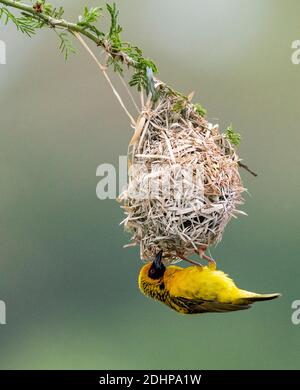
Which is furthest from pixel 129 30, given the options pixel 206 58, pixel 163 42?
pixel 206 58

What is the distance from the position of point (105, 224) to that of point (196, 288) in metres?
4.23

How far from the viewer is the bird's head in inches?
144

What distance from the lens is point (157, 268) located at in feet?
12.1

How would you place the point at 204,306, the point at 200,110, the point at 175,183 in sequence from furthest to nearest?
the point at 204,306, the point at 200,110, the point at 175,183

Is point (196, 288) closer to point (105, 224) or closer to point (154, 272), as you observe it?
point (154, 272)

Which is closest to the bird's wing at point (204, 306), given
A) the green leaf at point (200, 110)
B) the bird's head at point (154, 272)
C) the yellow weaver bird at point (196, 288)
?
the yellow weaver bird at point (196, 288)

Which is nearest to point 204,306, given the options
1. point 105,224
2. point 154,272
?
point 154,272

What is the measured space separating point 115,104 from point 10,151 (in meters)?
1.16

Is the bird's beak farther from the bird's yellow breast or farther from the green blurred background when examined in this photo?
the green blurred background

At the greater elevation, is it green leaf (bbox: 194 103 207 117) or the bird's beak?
green leaf (bbox: 194 103 207 117)

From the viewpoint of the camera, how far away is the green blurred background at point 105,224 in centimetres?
788

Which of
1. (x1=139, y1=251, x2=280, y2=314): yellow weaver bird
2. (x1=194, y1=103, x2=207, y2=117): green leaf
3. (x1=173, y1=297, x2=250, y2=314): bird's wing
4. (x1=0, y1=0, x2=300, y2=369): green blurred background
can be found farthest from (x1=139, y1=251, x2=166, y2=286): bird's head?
(x1=0, y1=0, x2=300, y2=369): green blurred background

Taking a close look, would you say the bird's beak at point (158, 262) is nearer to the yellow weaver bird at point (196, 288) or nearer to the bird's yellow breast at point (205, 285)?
the yellow weaver bird at point (196, 288)
